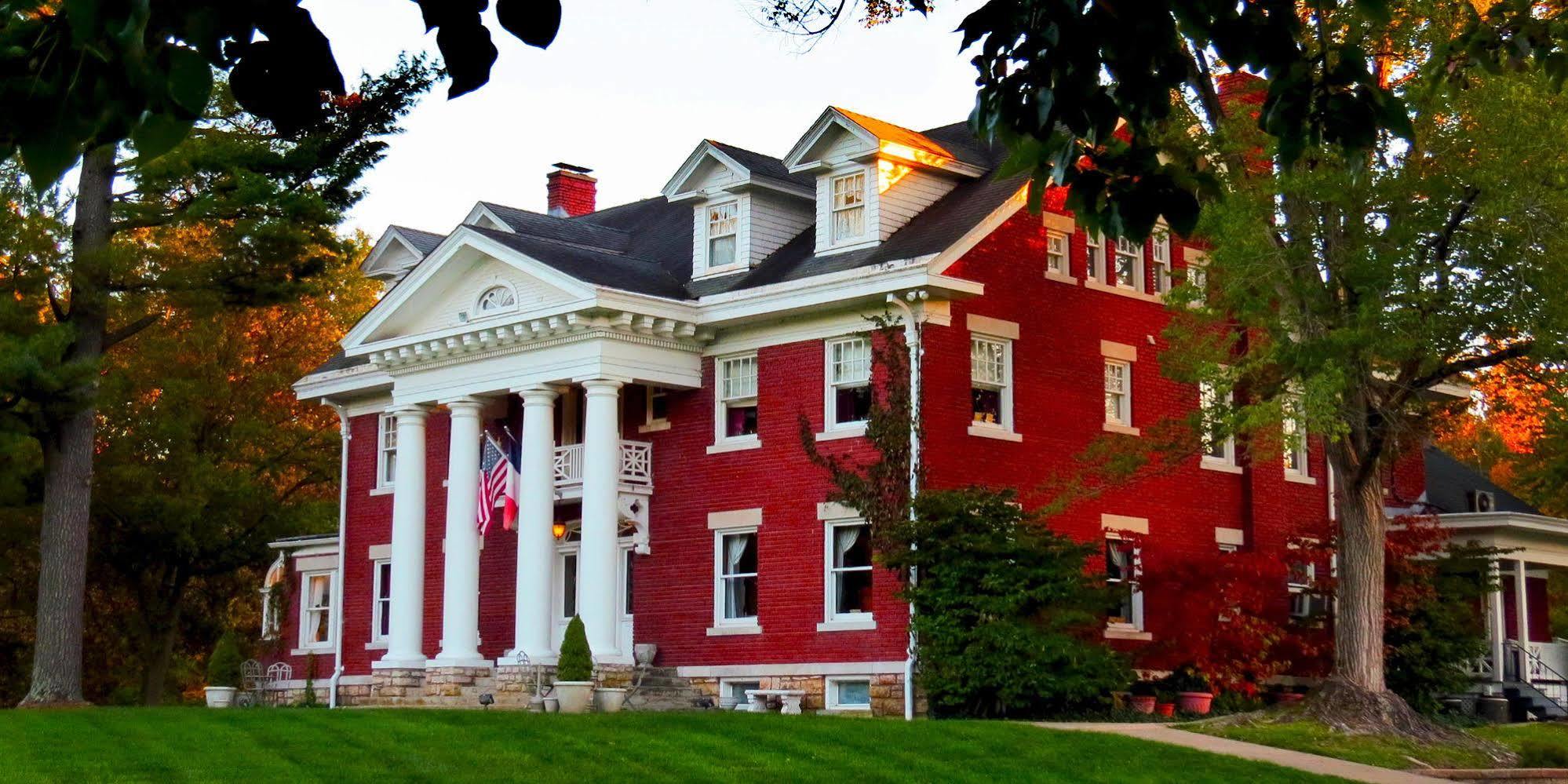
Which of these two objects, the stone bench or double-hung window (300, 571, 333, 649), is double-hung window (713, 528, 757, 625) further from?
double-hung window (300, 571, 333, 649)

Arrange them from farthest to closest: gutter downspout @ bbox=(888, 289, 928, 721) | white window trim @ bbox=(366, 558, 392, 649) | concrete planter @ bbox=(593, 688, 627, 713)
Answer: white window trim @ bbox=(366, 558, 392, 649) < concrete planter @ bbox=(593, 688, 627, 713) < gutter downspout @ bbox=(888, 289, 928, 721)

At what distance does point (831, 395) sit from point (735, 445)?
1981mm

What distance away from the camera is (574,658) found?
89.0 feet

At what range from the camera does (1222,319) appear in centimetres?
2473

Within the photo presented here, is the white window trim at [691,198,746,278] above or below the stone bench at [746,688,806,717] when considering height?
above

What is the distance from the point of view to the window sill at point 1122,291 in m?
30.3

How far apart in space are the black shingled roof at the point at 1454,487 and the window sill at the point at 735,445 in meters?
14.9

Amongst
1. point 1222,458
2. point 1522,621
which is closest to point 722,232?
point 1222,458

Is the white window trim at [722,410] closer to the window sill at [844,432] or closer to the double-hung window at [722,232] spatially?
the window sill at [844,432]

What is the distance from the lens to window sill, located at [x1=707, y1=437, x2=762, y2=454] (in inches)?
1157

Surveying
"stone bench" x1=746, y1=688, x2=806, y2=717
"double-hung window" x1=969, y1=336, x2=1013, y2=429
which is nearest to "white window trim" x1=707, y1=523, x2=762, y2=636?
"stone bench" x1=746, y1=688, x2=806, y2=717

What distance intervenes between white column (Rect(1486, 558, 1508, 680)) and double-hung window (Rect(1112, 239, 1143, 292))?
7.63 metres

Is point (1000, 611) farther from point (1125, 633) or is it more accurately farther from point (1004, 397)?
point (1125, 633)

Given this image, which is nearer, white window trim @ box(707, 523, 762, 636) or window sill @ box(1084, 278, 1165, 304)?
white window trim @ box(707, 523, 762, 636)
